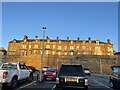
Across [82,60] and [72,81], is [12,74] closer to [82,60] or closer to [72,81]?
[72,81]

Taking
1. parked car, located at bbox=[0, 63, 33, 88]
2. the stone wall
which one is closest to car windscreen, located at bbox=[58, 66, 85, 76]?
parked car, located at bbox=[0, 63, 33, 88]

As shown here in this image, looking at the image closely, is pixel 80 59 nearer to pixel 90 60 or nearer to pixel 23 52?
pixel 90 60

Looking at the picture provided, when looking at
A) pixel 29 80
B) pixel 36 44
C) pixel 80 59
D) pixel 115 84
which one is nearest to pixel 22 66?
pixel 29 80

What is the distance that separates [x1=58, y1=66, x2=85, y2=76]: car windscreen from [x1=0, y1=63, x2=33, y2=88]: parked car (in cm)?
411

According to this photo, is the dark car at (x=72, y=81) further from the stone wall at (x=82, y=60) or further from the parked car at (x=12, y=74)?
the stone wall at (x=82, y=60)

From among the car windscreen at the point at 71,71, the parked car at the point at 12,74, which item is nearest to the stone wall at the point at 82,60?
the parked car at the point at 12,74

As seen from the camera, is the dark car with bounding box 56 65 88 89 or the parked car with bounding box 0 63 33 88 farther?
the parked car with bounding box 0 63 33 88

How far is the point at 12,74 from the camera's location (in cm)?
1537

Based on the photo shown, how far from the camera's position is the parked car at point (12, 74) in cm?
1429

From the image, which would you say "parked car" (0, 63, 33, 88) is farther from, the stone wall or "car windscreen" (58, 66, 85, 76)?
the stone wall

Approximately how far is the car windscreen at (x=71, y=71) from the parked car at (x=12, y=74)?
13.5ft

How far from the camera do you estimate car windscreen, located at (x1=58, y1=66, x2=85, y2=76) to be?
12328 mm

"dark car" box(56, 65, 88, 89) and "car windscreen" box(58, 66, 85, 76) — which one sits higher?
"car windscreen" box(58, 66, 85, 76)

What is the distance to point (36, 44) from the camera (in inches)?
3735
